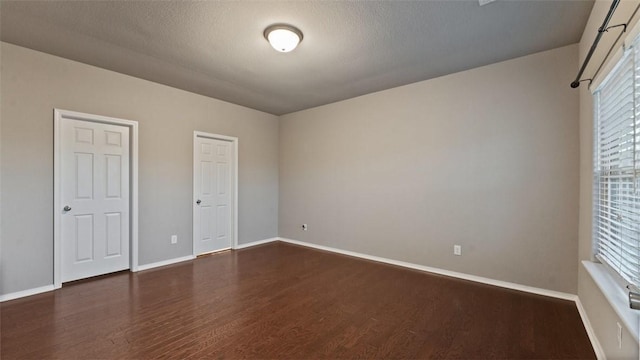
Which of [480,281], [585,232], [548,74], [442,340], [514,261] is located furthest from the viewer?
[480,281]

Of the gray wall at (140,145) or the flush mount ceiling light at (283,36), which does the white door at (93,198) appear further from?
the flush mount ceiling light at (283,36)

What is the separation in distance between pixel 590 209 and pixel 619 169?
737 millimetres

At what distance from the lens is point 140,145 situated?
12.3 feet

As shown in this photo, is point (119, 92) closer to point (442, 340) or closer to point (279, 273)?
point (279, 273)

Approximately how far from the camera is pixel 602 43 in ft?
6.37

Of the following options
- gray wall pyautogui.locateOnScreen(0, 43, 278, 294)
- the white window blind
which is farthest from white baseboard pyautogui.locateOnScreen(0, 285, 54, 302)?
the white window blind

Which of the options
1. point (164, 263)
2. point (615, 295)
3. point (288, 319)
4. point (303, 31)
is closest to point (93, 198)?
point (164, 263)

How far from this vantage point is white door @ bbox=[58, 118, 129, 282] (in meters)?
3.20

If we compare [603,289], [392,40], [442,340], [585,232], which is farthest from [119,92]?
[585,232]

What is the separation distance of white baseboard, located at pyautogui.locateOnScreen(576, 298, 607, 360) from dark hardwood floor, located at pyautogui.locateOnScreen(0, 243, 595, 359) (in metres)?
0.04

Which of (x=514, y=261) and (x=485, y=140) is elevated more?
(x=485, y=140)

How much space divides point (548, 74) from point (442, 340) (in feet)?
9.57

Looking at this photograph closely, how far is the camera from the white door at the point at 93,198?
3197 mm

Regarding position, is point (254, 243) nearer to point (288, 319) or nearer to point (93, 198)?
point (93, 198)
